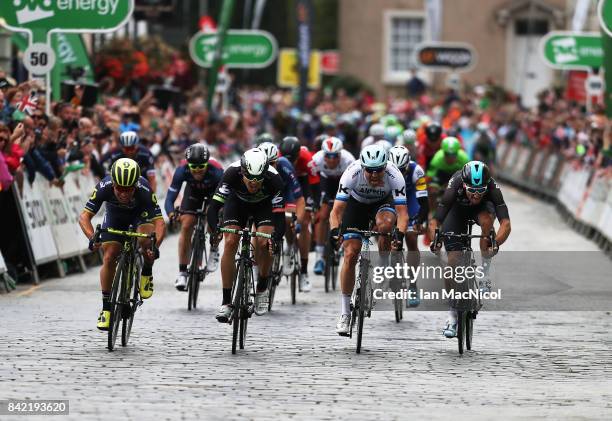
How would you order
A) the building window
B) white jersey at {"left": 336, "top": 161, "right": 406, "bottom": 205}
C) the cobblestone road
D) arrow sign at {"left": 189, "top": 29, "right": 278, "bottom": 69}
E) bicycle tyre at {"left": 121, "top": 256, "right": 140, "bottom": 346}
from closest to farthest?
the cobblestone road → bicycle tyre at {"left": 121, "top": 256, "right": 140, "bottom": 346} → white jersey at {"left": 336, "top": 161, "right": 406, "bottom": 205} → arrow sign at {"left": 189, "top": 29, "right": 278, "bottom": 69} → the building window

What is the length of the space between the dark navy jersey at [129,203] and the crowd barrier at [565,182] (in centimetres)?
1152

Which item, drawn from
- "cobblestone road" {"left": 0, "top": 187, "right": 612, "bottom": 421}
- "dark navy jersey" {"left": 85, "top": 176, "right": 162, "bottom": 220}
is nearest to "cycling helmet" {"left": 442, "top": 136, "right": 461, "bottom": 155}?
"cobblestone road" {"left": 0, "top": 187, "right": 612, "bottom": 421}

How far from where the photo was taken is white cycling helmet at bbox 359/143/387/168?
13656 mm

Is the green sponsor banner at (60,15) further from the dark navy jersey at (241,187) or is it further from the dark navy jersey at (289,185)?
the dark navy jersey at (241,187)

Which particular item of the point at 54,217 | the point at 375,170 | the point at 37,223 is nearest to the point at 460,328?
the point at 375,170

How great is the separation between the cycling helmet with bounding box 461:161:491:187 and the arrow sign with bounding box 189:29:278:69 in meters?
24.9

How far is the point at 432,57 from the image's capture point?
49.8 metres

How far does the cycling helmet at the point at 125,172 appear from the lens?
43.0 feet

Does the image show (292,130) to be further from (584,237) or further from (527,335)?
(527,335)

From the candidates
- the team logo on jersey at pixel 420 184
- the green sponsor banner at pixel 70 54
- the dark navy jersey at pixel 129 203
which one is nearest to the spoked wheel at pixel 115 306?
the dark navy jersey at pixel 129 203

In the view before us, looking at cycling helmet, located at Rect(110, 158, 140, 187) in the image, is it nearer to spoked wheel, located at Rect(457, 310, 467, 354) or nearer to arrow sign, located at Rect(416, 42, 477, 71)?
spoked wheel, located at Rect(457, 310, 467, 354)

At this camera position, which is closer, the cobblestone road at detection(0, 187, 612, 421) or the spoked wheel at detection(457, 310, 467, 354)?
the cobblestone road at detection(0, 187, 612, 421)

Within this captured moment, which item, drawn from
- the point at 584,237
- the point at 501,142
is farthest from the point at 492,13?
the point at 584,237

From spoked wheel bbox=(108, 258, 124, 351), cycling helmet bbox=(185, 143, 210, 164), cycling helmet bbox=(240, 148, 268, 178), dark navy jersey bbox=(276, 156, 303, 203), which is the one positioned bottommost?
spoked wheel bbox=(108, 258, 124, 351)
